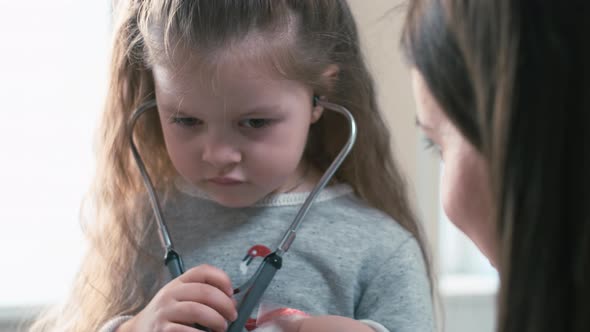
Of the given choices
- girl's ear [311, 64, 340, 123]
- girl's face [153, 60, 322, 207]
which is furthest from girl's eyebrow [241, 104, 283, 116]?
girl's ear [311, 64, 340, 123]

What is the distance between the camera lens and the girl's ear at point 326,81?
1.08 m

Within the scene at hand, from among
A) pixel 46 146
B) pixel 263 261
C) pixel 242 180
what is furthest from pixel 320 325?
pixel 46 146

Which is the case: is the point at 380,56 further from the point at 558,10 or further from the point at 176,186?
the point at 558,10

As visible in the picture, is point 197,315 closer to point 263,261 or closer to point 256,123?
point 263,261

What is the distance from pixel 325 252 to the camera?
108cm

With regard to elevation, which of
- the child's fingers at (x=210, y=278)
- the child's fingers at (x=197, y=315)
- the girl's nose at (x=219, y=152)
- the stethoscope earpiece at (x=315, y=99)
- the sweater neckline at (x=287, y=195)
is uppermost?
the stethoscope earpiece at (x=315, y=99)

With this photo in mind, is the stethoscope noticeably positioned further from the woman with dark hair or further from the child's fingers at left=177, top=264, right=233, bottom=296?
the woman with dark hair

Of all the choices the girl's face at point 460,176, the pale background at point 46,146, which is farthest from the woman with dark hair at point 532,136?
the pale background at point 46,146

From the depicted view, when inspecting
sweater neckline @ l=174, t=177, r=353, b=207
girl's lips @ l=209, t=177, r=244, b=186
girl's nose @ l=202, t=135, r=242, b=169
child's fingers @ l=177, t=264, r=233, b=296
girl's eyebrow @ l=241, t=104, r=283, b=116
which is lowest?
child's fingers @ l=177, t=264, r=233, b=296

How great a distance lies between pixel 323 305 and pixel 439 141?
0.40 metres

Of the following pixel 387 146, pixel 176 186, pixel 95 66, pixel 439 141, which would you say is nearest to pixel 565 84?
pixel 439 141

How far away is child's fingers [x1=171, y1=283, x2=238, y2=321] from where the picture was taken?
0.93m

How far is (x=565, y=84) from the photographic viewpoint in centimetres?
56

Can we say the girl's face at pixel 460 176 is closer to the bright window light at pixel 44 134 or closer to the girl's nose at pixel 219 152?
the girl's nose at pixel 219 152
